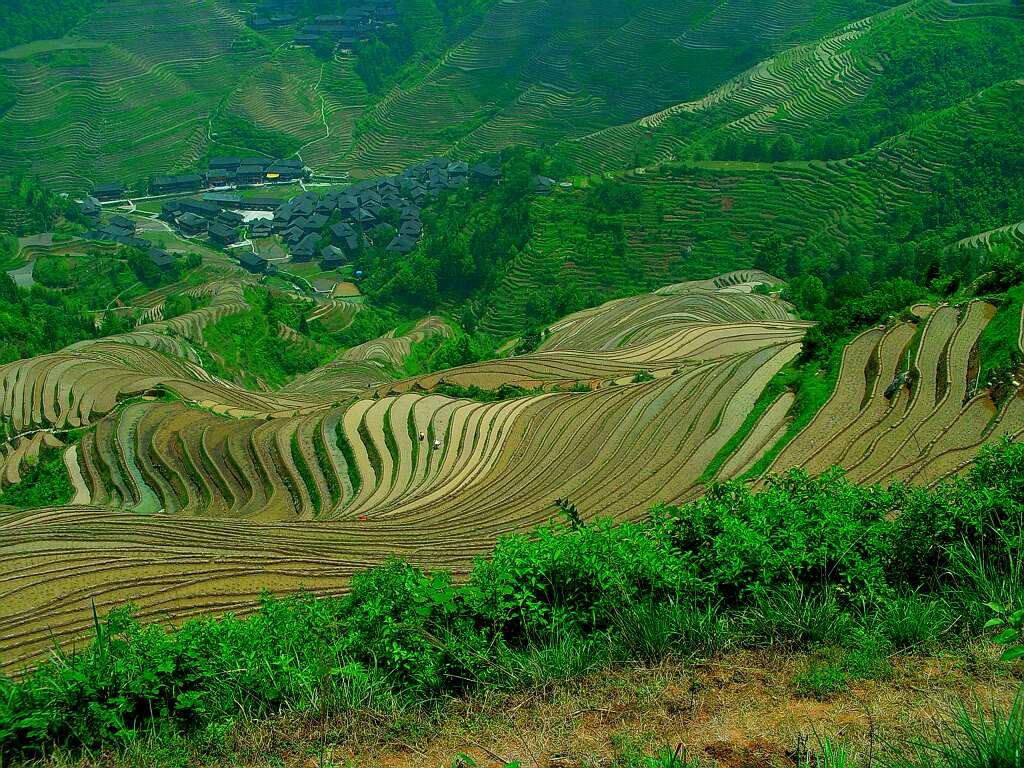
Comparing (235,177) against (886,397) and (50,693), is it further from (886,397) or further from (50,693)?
(50,693)

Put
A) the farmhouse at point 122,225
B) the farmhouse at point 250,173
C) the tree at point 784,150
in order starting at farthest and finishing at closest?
the farmhouse at point 250,173 < the farmhouse at point 122,225 < the tree at point 784,150

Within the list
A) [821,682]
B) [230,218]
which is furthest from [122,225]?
[821,682]

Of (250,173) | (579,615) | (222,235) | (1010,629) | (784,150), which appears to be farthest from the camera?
(250,173)

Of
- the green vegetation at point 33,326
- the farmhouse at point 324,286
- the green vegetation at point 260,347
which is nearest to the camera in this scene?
the green vegetation at point 33,326

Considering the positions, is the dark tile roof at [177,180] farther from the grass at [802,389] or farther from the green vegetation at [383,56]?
the grass at [802,389]

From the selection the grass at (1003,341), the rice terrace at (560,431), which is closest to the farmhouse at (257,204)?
the rice terrace at (560,431)

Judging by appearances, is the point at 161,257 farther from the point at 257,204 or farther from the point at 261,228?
the point at 257,204

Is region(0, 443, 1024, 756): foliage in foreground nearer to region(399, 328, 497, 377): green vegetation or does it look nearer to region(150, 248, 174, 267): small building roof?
region(399, 328, 497, 377): green vegetation

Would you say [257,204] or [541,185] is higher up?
[541,185]
